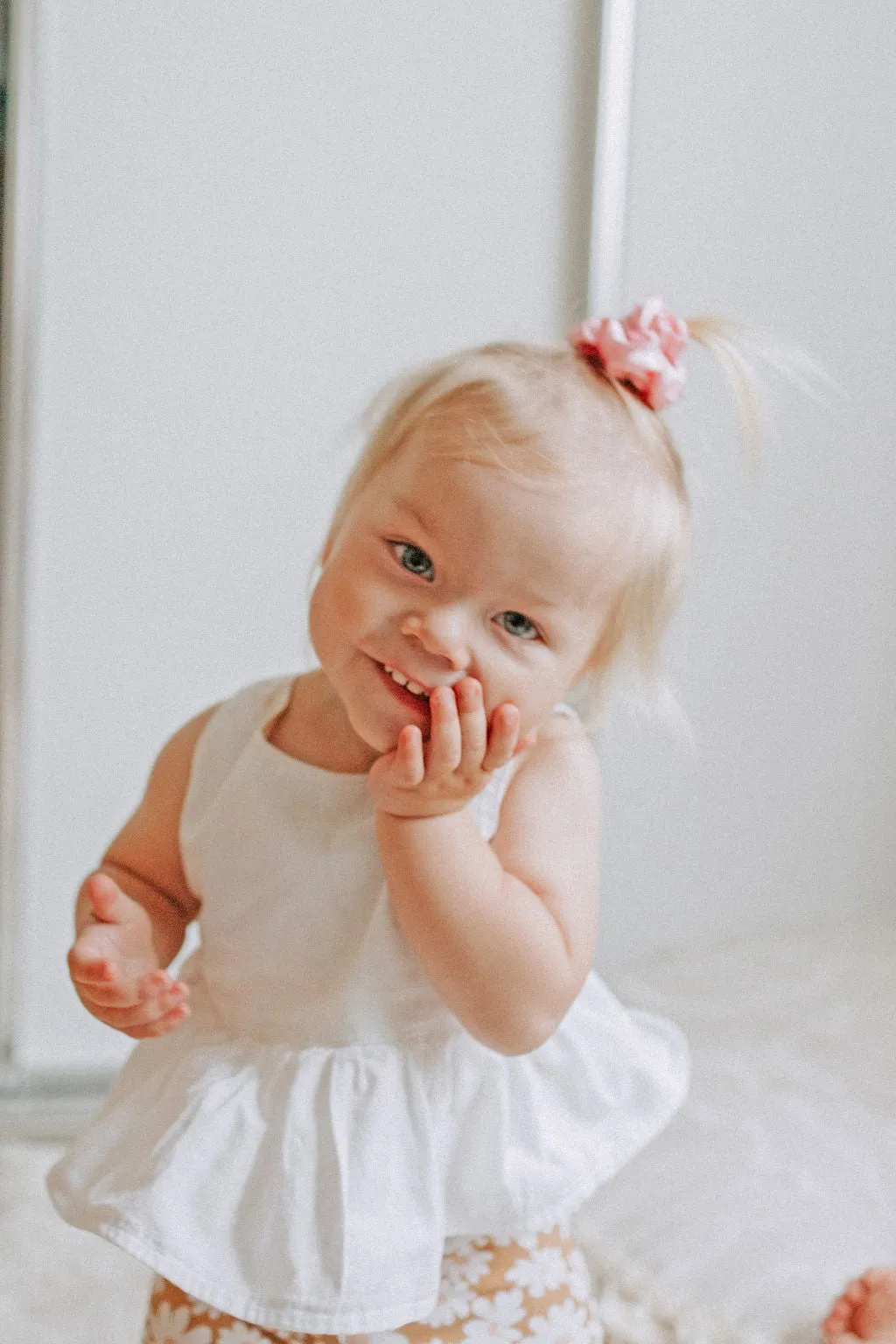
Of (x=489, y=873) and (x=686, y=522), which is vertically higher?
(x=686, y=522)

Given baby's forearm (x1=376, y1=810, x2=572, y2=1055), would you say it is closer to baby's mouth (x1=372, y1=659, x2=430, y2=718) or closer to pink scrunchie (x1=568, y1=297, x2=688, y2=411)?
baby's mouth (x1=372, y1=659, x2=430, y2=718)

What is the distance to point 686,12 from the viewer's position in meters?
1.79

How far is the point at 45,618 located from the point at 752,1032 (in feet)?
2.92

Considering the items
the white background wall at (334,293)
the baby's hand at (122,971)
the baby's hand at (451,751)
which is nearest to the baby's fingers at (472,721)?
the baby's hand at (451,751)

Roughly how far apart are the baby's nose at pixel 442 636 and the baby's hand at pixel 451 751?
0.05 feet

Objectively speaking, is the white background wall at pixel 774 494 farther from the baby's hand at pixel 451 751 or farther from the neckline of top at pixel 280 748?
the baby's hand at pixel 451 751

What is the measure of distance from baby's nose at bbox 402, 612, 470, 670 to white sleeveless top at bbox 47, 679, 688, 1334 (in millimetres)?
143

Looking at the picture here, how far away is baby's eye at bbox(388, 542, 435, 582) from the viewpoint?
897 mm

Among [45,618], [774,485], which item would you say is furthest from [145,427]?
[774,485]

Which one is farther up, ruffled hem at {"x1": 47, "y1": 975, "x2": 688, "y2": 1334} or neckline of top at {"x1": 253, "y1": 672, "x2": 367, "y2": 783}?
neckline of top at {"x1": 253, "y1": 672, "x2": 367, "y2": 783}

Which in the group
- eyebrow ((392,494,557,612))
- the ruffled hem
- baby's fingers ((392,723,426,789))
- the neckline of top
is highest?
eyebrow ((392,494,557,612))

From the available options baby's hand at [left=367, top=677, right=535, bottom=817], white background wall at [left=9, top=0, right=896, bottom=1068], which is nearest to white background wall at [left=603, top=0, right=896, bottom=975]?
white background wall at [left=9, top=0, right=896, bottom=1068]

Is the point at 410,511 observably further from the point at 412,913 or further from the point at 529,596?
the point at 412,913

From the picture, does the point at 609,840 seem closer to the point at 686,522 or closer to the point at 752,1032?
the point at 752,1032
